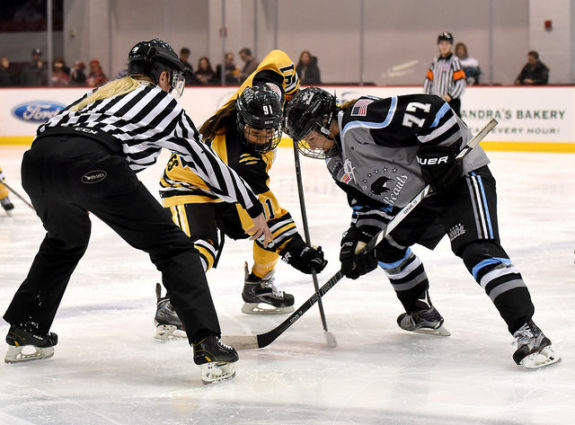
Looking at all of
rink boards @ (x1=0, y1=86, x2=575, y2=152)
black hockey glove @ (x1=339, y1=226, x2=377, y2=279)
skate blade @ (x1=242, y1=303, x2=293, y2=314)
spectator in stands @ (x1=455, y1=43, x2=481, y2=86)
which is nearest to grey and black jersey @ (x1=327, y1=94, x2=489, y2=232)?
black hockey glove @ (x1=339, y1=226, x2=377, y2=279)

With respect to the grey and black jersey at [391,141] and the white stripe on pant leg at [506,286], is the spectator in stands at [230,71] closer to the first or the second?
the grey and black jersey at [391,141]

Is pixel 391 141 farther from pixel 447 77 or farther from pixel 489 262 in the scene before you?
pixel 447 77

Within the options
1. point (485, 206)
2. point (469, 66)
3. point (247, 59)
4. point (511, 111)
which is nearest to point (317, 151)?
point (485, 206)

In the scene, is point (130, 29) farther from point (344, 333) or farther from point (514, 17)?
point (344, 333)

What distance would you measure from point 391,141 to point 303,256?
59cm

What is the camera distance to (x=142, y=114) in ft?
7.88

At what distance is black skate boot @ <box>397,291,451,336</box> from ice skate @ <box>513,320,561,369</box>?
1.50 feet

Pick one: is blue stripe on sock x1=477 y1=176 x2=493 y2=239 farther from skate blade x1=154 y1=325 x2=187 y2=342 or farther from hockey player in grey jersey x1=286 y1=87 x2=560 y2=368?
skate blade x1=154 y1=325 x2=187 y2=342

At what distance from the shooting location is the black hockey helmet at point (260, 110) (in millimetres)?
2898

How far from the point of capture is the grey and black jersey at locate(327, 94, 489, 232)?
2.62 m

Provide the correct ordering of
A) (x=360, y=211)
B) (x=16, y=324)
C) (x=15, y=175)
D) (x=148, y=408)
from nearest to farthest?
1. (x=148, y=408)
2. (x=16, y=324)
3. (x=360, y=211)
4. (x=15, y=175)

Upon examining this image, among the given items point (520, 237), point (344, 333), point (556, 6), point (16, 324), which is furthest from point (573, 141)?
point (16, 324)

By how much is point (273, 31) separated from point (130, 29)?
2.01 m

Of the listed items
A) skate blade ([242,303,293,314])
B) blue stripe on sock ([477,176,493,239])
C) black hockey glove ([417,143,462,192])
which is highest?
black hockey glove ([417,143,462,192])
